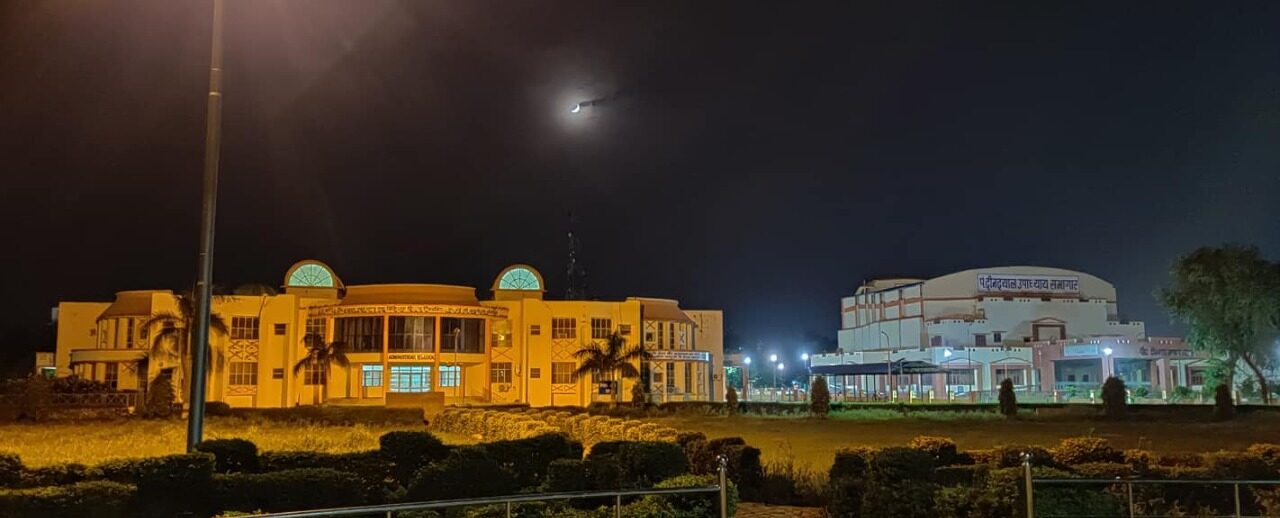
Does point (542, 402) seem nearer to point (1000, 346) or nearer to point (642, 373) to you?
point (642, 373)

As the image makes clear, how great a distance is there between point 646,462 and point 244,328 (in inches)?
1800

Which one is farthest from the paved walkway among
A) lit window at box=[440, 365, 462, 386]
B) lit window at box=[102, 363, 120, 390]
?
lit window at box=[102, 363, 120, 390]

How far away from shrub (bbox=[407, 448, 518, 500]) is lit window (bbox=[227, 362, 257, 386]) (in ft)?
148

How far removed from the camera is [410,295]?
53.0 m

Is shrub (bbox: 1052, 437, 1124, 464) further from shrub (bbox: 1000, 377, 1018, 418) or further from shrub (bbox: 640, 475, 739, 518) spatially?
shrub (bbox: 1000, 377, 1018, 418)

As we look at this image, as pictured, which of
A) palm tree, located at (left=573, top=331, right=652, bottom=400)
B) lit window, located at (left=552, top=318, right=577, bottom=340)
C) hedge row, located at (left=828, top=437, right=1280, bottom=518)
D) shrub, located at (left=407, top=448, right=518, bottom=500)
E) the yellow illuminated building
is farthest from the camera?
lit window, located at (left=552, top=318, right=577, bottom=340)

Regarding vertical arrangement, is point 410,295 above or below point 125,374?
above

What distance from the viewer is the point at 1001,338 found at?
248 ft

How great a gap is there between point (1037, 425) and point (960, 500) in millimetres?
23455

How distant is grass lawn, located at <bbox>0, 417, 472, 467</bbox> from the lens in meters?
20.0

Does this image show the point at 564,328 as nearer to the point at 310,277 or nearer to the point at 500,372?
the point at 500,372

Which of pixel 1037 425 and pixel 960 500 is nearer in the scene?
pixel 960 500

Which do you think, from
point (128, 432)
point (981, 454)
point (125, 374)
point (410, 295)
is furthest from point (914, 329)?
point (981, 454)

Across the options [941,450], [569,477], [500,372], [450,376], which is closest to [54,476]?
[569,477]
